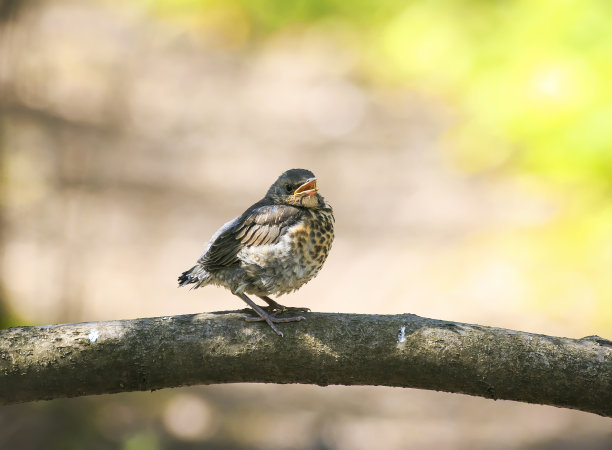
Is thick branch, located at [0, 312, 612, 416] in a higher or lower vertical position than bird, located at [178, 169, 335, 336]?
lower

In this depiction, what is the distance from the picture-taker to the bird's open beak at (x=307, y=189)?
321cm

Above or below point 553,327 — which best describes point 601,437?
below

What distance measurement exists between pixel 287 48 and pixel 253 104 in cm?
182

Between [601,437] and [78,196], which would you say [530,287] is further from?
[78,196]

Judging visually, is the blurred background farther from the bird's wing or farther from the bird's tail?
the bird's wing

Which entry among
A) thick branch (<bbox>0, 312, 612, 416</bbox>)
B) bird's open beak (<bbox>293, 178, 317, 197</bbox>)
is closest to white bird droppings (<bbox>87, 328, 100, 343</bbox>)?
thick branch (<bbox>0, 312, 612, 416</bbox>)

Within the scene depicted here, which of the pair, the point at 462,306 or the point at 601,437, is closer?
the point at 601,437

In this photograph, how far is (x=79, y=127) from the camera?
26.4 feet

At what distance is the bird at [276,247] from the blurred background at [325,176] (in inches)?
78.7

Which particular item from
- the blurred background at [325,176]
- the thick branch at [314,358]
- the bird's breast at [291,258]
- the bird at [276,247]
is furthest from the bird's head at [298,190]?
the blurred background at [325,176]

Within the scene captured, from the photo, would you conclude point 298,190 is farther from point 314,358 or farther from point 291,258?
point 314,358

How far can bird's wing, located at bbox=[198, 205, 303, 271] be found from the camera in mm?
3100

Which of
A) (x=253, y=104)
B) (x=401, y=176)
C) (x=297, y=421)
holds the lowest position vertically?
(x=297, y=421)

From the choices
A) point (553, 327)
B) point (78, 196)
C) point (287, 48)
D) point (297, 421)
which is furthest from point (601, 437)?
point (287, 48)
